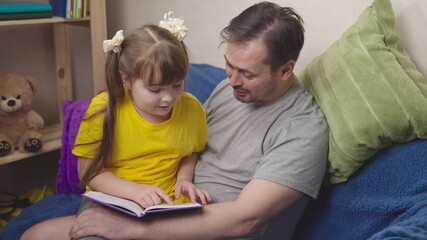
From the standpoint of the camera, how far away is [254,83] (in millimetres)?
1400

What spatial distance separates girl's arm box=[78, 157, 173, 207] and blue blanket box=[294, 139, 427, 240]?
1.58 ft

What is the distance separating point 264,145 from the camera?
4.61 feet

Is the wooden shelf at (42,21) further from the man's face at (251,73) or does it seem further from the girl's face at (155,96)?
the man's face at (251,73)

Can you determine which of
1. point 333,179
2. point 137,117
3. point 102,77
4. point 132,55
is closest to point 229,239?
point 333,179

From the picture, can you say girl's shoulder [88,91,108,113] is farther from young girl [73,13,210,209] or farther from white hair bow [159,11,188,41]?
white hair bow [159,11,188,41]

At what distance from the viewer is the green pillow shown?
1205 millimetres

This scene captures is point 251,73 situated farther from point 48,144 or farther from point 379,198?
point 48,144

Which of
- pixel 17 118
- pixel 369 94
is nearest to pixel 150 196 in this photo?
pixel 369 94

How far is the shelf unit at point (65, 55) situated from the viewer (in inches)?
81.1

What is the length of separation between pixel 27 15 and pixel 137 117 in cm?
90

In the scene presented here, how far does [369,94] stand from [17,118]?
5.03ft

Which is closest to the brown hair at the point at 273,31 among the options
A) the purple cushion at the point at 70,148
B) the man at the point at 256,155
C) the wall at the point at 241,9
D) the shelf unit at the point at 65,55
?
the man at the point at 256,155

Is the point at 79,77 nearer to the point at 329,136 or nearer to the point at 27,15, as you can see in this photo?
the point at 27,15

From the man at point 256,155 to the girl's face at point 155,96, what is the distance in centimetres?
20
